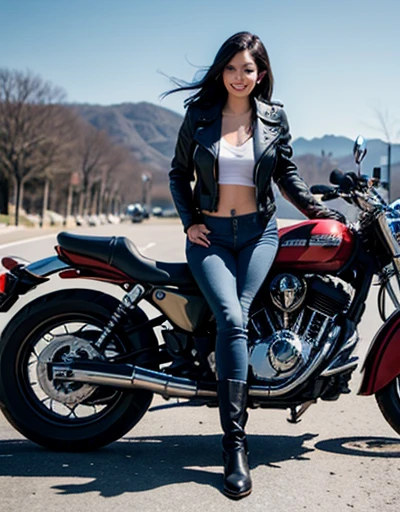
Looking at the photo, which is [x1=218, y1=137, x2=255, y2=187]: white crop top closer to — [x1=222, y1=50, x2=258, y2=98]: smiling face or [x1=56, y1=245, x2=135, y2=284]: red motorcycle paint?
[x1=222, y1=50, x2=258, y2=98]: smiling face

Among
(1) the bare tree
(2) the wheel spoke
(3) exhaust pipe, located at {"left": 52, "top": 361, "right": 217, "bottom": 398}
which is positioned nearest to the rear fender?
(2) the wheel spoke

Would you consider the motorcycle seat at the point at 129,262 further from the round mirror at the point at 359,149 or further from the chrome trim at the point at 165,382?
the round mirror at the point at 359,149

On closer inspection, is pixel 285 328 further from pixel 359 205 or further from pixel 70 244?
pixel 70 244

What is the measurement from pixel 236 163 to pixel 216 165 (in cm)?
10

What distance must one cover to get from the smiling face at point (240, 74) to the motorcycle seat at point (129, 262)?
935 mm

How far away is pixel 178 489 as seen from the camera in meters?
3.50

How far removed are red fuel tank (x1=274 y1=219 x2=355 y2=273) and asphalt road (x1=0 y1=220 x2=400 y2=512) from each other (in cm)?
98

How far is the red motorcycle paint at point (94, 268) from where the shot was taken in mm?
4016

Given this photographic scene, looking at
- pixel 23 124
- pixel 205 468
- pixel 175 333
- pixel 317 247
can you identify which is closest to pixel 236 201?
pixel 317 247

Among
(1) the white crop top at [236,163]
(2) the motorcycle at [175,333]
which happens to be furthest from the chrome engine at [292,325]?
(1) the white crop top at [236,163]

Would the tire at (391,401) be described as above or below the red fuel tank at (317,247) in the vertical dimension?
below

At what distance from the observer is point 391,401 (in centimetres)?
Result: 404

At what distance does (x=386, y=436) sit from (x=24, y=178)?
51.9 meters

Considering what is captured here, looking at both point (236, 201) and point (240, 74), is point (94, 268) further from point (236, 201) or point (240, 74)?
Answer: point (240, 74)
